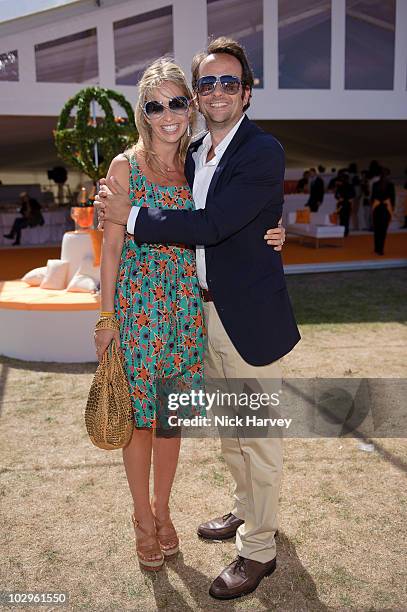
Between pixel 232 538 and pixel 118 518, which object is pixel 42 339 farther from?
pixel 232 538

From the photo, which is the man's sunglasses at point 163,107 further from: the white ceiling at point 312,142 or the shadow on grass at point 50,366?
the white ceiling at point 312,142

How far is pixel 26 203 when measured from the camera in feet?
43.1

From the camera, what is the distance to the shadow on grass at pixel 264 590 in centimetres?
219

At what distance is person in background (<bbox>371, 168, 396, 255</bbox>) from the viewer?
10.5 metres

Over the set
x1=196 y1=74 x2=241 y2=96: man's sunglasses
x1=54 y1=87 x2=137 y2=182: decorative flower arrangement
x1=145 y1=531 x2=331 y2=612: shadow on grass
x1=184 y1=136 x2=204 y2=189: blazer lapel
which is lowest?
x1=145 y1=531 x2=331 y2=612: shadow on grass

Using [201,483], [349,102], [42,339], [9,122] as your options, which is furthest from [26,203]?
[201,483]

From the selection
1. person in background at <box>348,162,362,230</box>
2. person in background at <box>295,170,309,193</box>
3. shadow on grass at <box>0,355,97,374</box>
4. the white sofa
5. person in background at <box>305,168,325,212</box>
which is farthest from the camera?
person in background at <box>295,170,309,193</box>

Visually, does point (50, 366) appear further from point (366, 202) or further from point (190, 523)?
point (366, 202)

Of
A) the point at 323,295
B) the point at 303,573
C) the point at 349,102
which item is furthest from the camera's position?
the point at 349,102

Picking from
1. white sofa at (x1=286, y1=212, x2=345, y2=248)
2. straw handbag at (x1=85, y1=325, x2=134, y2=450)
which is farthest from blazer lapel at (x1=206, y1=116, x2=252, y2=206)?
white sofa at (x1=286, y1=212, x2=345, y2=248)

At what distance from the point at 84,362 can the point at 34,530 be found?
2.56 metres

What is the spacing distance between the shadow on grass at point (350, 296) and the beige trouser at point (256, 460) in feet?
14.0

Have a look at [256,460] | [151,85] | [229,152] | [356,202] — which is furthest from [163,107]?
[356,202]

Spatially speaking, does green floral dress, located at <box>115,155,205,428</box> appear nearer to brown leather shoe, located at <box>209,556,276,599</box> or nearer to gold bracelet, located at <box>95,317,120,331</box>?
gold bracelet, located at <box>95,317,120,331</box>
